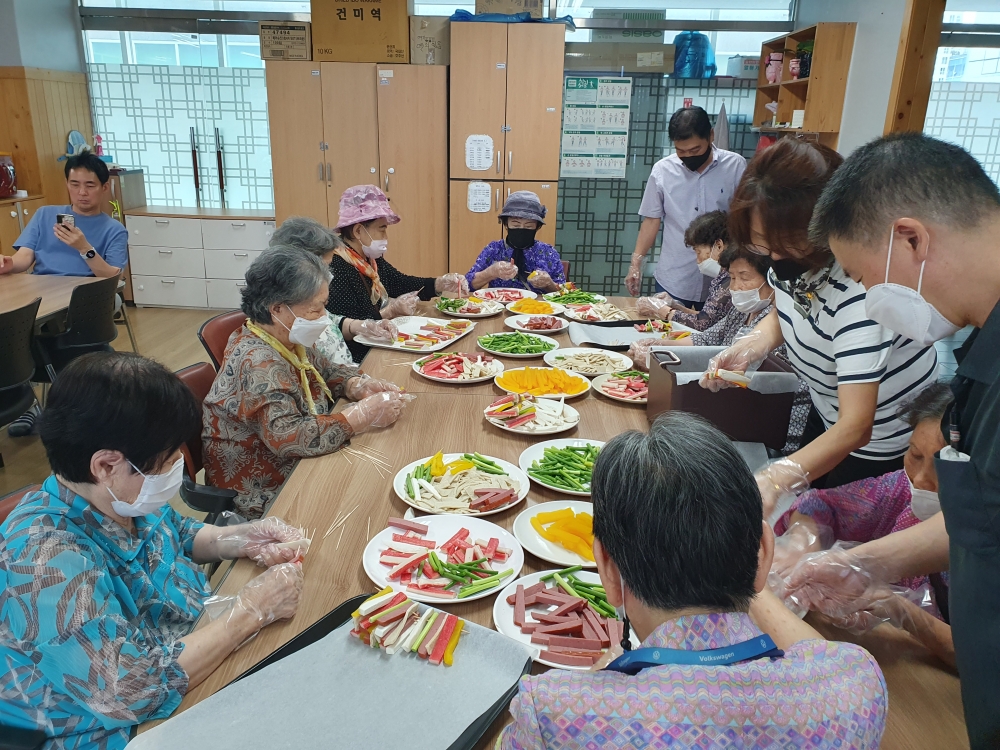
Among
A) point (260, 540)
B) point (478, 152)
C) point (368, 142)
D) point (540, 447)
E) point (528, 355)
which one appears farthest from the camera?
point (368, 142)

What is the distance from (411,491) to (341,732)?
758 millimetres

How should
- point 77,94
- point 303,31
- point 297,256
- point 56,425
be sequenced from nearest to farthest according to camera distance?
point 56,425 < point 297,256 < point 303,31 < point 77,94

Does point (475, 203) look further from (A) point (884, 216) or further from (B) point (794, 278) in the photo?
(A) point (884, 216)

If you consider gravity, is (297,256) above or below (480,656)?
above

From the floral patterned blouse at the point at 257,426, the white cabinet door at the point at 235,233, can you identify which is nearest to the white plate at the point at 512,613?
the floral patterned blouse at the point at 257,426

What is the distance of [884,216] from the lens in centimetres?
118

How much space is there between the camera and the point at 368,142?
6.25 metres

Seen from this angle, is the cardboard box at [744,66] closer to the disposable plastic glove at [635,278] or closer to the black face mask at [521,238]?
the disposable plastic glove at [635,278]

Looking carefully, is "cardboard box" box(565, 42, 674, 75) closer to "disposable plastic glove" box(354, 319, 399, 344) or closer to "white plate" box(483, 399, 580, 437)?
"disposable plastic glove" box(354, 319, 399, 344)

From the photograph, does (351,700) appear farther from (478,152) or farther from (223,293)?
(223,293)

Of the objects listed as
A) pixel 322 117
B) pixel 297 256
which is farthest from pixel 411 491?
pixel 322 117

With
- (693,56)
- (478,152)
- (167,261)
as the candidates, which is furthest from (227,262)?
(693,56)

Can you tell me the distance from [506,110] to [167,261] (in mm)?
3745

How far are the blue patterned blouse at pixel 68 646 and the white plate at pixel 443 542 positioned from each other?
0.41 m
